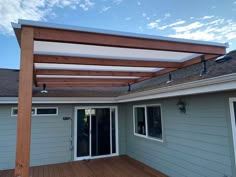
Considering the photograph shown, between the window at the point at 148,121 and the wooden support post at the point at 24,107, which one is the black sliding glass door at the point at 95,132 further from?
the wooden support post at the point at 24,107

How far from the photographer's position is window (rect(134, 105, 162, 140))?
6.06 metres

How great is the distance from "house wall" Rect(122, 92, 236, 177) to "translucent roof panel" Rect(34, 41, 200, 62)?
1.29 m

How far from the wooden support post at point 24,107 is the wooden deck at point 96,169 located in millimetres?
4261

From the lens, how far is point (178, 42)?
2895 millimetres

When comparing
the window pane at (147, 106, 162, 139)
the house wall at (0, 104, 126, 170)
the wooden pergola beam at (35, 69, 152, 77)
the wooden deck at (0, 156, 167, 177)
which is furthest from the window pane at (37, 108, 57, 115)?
the window pane at (147, 106, 162, 139)

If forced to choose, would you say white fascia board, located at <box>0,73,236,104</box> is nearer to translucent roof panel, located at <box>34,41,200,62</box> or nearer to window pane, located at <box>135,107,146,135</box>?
translucent roof panel, located at <box>34,41,200,62</box>

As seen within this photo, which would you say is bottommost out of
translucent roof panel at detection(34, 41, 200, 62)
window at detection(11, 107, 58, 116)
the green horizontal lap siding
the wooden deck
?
the wooden deck

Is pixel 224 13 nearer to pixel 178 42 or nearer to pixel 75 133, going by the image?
pixel 178 42

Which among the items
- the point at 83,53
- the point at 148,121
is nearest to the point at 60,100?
the point at 148,121

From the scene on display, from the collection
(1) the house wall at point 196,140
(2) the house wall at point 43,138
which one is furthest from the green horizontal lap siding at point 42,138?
(1) the house wall at point 196,140

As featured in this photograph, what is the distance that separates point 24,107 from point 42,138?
5.70 meters

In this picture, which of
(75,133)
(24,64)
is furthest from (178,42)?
(75,133)

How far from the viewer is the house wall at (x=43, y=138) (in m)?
6.45

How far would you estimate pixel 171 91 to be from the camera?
14.2 feet
